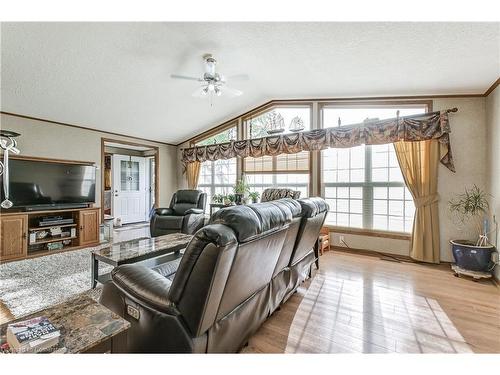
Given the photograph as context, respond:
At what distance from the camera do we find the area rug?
88.0 inches

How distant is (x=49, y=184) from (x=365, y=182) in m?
5.15

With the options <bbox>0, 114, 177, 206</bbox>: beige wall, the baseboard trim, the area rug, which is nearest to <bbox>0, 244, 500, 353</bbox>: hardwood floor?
the area rug

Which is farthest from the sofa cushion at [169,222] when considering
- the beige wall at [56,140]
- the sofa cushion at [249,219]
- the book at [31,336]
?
the book at [31,336]

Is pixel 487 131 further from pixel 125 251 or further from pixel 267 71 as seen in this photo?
pixel 125 251

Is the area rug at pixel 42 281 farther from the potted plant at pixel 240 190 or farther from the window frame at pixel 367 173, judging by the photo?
the window frame at pixel 367 173

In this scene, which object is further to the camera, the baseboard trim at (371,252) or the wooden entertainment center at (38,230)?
the baseboard trim at (371,252)

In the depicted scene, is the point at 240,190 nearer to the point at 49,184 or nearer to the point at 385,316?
the point at 49,184

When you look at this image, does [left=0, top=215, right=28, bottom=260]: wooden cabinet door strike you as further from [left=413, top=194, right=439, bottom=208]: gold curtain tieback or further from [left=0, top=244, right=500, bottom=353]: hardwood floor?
[left=413, top=194, right=439, bottom=208]: gold curtain tieback

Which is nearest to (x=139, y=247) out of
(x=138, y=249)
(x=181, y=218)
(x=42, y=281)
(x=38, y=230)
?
(x=138, y=249)

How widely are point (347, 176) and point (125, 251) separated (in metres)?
3.54

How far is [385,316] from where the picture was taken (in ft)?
6.86

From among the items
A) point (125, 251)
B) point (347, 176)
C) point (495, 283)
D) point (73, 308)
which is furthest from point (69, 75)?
point (495, 283)

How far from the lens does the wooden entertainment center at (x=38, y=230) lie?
3.40 meters

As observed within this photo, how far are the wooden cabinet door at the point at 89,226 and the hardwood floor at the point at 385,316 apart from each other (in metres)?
3.67
